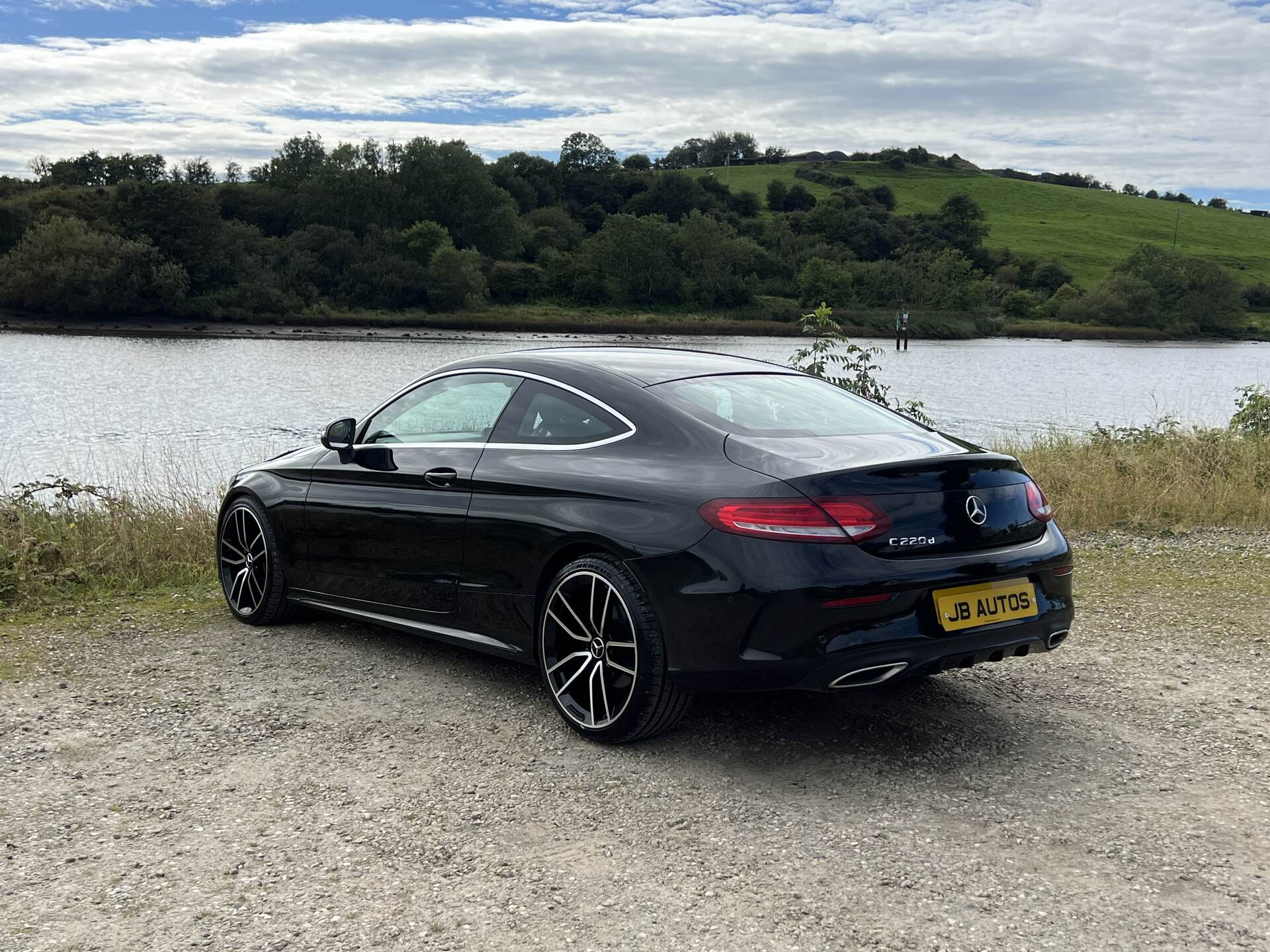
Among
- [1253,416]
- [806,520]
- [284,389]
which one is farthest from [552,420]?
[284,389]

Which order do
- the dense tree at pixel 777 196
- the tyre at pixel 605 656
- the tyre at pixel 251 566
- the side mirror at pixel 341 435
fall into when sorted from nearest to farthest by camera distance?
the tyre at pixel 605 656 < the side mirror at pixel 341 435 < the tyre at pixel 251 566 < the dense tree at pixel 777 196

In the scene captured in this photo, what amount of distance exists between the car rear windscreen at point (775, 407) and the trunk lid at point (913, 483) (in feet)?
0.42

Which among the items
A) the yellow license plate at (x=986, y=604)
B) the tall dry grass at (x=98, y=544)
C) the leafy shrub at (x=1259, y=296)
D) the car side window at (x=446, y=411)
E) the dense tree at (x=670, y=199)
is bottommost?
the tall dry grass at (x=98, y=544)

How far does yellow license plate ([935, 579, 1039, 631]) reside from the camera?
13.1 ft

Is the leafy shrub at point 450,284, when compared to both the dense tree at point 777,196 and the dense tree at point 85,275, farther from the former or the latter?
the dense tree at point 777,196

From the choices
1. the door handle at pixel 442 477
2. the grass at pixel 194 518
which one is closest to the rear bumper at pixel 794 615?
the door handle at pixel 442 477

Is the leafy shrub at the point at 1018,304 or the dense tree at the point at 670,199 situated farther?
the dense tree at the point at 670,199

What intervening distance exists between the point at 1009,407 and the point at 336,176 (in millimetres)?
85970

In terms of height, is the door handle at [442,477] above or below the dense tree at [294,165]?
below

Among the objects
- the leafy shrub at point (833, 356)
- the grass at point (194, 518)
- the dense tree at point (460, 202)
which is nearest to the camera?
the grass at point (194, 518)

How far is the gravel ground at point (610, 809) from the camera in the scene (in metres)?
3.02

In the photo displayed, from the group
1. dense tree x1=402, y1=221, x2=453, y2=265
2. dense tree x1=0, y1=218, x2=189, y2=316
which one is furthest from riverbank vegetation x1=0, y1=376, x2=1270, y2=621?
dense tree x1=402, y1=221, x2=453, y2=265

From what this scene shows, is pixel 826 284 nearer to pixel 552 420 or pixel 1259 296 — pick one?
pixel 1259 296

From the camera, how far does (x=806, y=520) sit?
3850 mm
